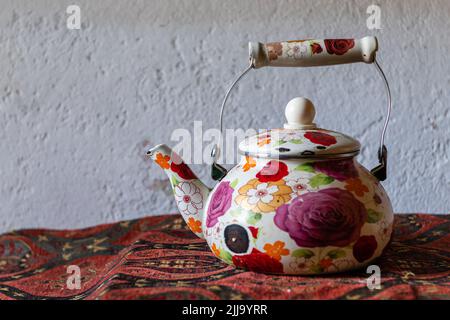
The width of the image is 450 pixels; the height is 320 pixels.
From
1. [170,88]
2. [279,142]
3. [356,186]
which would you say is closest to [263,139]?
[279,142]

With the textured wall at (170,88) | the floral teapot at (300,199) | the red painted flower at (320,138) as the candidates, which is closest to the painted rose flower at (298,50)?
the floral teapot at (300,199)

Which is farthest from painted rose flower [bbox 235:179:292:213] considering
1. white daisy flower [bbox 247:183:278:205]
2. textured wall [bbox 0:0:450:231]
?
textured wall [bbox 0:0:450:231]

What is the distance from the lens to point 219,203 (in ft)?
2.66

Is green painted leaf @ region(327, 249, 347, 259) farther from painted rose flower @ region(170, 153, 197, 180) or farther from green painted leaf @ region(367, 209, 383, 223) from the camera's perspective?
painted rose flower @ region(170, 153, 197, 180)

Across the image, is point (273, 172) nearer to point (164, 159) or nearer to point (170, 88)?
point (164, 159)

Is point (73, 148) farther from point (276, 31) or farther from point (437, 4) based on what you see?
point (437, 4)

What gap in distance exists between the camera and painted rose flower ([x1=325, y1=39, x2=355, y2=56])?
0.84 m

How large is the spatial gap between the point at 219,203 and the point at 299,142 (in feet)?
0.44

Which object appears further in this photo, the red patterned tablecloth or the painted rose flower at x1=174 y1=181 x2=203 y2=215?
the painted rose flower at x1=174 y1=181 x2=203 y2=215

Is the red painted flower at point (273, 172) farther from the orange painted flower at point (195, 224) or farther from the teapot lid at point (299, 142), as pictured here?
the orange painted flower at point (195, 224)

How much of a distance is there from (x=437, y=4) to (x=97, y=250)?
2.81 ft

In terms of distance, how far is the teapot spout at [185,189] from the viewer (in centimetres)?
88

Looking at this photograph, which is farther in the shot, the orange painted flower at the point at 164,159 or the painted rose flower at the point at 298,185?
the orange painted flower at the point at 164,159

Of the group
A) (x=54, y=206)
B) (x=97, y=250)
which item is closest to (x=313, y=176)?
(x=97, y=250)
